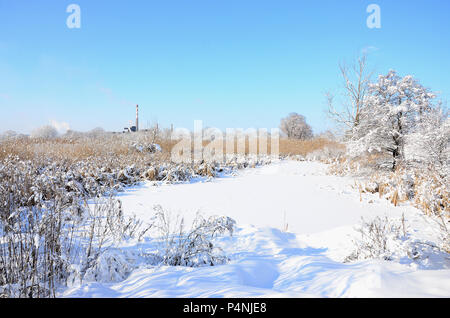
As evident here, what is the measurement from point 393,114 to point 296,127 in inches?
1487

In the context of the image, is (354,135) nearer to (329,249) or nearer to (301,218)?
(301,218)

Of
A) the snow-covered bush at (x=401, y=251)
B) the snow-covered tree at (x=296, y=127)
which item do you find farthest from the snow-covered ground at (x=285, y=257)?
the snow-covered tree at (x=296, y=127)

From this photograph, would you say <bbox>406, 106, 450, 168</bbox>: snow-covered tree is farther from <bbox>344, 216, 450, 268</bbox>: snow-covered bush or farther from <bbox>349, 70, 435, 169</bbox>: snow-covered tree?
<bbox>344, 216, 450, 268</bbox>: snow-covered bush

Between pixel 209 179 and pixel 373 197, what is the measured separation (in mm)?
5358

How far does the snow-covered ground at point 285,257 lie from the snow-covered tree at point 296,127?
38.9m

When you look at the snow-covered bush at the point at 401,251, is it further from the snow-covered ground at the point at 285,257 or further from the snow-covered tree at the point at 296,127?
the snow-covered tree at the point at 296,127

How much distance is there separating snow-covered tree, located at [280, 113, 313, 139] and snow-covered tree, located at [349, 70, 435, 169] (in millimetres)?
36610

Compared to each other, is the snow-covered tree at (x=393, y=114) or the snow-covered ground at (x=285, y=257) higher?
the snow-covered tree at (x=393, y=114)

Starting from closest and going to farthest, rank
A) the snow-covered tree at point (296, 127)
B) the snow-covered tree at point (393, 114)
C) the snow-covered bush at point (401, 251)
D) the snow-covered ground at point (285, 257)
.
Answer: the snow-covered ground at point (285, 257) < the snow-covered bush at point (401, 251) < the snow-covered tree at point (393, 114) < the snow-covered tree at point (296, 127)

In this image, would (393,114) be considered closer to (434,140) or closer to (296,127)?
(434,140)

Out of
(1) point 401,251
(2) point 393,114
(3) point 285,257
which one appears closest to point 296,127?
(2) point 393,114

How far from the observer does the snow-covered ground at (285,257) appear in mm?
1677

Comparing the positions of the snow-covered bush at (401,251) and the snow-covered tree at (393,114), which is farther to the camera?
the snow-covered tree at (393,114)
